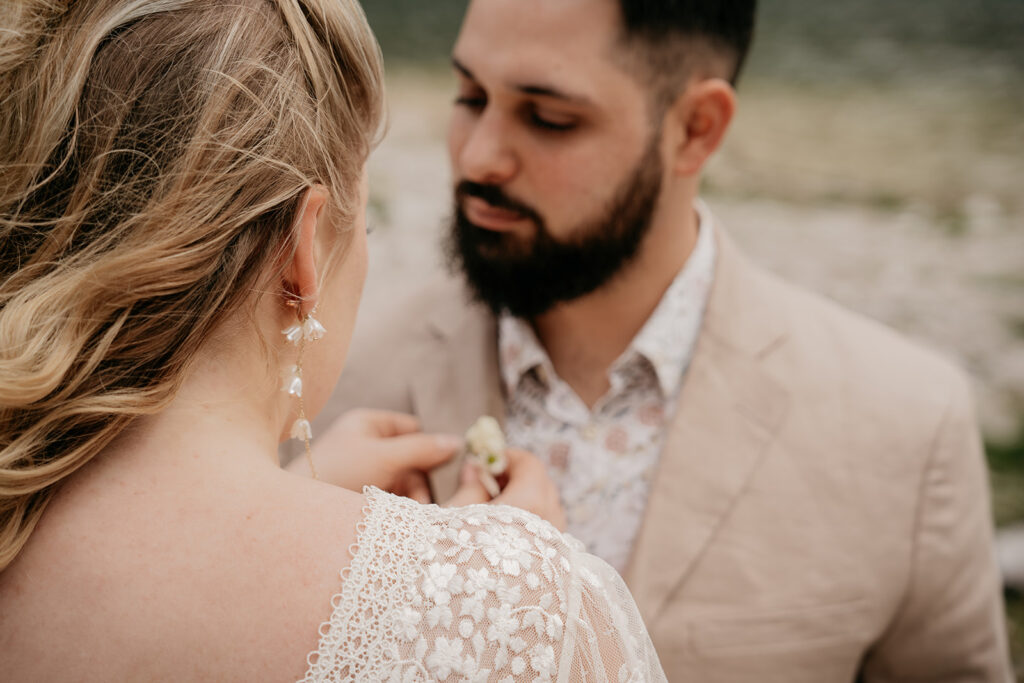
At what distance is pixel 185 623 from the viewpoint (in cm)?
74

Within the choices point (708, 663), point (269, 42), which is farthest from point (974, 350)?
point (269, 42)

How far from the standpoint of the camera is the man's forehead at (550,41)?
157 cm

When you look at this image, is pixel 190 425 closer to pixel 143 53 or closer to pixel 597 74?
pixel 143 53

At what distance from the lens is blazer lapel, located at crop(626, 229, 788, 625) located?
1.57 m

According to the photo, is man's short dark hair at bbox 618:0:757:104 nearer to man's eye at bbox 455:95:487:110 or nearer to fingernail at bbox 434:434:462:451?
man's eye at bbox 455:95:487:110

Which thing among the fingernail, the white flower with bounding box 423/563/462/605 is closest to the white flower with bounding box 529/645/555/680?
the white flower with bounding box 423/563/462/605

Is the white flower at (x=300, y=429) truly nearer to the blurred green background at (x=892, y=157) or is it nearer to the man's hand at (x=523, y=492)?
the man's hand at (x=523, y=492)

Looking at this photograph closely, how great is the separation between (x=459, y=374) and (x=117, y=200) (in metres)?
1.09

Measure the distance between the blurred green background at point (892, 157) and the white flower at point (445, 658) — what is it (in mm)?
2319

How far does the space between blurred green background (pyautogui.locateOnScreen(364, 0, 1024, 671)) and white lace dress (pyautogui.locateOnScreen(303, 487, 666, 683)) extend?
2.23 meters

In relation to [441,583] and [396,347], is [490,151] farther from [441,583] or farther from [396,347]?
[441,583]

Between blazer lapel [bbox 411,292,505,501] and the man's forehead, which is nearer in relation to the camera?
the man's forehead

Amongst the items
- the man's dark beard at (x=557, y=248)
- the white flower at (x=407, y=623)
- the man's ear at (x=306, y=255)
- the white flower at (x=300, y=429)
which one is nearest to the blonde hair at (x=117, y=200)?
the man's ear at (x=306, y=255)

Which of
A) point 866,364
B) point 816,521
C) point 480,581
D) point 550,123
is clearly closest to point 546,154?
point 550,123
